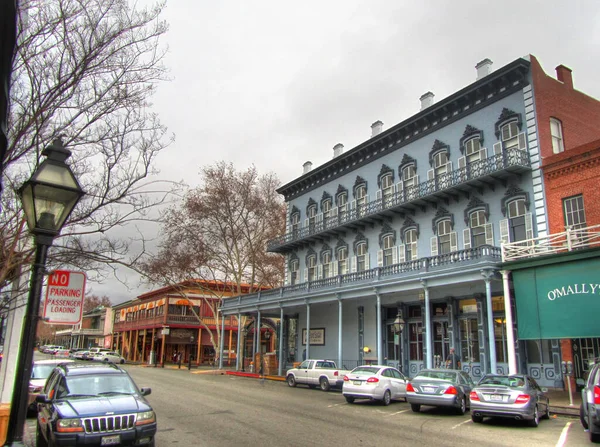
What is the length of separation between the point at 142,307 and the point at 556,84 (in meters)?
59.4

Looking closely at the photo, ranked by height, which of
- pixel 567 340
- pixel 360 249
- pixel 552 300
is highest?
pixel 360 249

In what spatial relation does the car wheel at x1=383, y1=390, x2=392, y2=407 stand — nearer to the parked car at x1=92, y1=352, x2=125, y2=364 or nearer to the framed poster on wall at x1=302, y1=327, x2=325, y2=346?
the framed poster on wall at x1=302, y1=327, x2=325, y2=346

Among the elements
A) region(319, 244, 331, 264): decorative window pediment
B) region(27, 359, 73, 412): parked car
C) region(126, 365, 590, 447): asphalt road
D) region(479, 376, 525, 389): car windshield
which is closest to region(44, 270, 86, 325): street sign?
region(126, 365, 590, 447): asphalt road

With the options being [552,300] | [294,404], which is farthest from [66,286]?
[552,300]

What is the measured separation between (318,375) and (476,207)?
1157cm

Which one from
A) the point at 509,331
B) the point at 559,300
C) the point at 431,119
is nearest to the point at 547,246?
the point at 559,300

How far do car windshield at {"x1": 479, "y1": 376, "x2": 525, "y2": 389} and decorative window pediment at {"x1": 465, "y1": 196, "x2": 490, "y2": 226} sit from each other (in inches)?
459

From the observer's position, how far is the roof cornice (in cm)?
2422

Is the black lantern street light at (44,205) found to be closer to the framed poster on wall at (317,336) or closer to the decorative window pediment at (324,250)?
the framed poster on wall at (317,336)

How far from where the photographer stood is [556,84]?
81.1ft

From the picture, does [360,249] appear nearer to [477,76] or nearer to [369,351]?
[369,351]

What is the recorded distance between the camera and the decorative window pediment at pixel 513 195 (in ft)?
75.6

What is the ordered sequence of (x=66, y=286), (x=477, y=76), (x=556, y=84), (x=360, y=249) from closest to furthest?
(x=66, y=286), (x=556, y=84), (x=477, y=76), (x=360, y=249)

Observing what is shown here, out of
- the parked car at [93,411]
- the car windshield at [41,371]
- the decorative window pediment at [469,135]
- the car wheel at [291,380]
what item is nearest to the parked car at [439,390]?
the parked car at [93,411]
